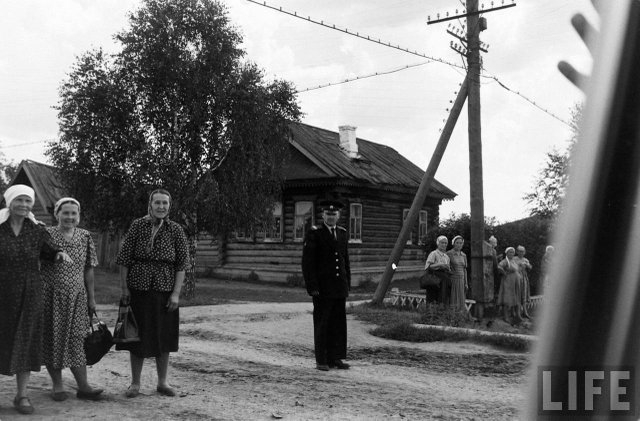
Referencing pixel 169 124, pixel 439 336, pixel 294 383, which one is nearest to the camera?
pixel 294 383

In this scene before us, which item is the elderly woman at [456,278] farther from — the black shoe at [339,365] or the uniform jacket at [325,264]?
the black shoe at [339,365]

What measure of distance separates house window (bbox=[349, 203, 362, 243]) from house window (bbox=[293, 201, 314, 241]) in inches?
59.0

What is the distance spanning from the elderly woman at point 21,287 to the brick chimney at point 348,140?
2100cm

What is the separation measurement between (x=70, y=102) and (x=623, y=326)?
58.2 feet

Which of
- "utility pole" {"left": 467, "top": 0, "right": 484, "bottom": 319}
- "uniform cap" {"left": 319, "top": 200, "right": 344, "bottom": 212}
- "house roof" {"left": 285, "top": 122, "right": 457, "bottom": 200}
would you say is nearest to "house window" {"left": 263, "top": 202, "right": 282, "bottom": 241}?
"house roof" {"left": 285, "top": 122, "right": 457, "bottom": 200}

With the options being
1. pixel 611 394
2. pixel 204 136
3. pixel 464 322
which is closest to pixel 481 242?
pixel 464 322

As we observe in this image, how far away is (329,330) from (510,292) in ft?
20.7

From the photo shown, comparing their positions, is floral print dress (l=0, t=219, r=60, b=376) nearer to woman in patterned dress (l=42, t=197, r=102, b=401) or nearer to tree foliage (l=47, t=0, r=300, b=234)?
woman in patterned dress (l=42, t=197, r=102, b=401)

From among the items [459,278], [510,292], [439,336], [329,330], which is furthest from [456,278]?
[329,330]

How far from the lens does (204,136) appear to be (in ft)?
57.5

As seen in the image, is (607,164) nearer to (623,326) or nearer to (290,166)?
A: (623,326)

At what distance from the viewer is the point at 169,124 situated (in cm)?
1725

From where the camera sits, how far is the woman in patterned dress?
5.21m

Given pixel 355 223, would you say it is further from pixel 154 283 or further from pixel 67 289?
pixel 67 289
